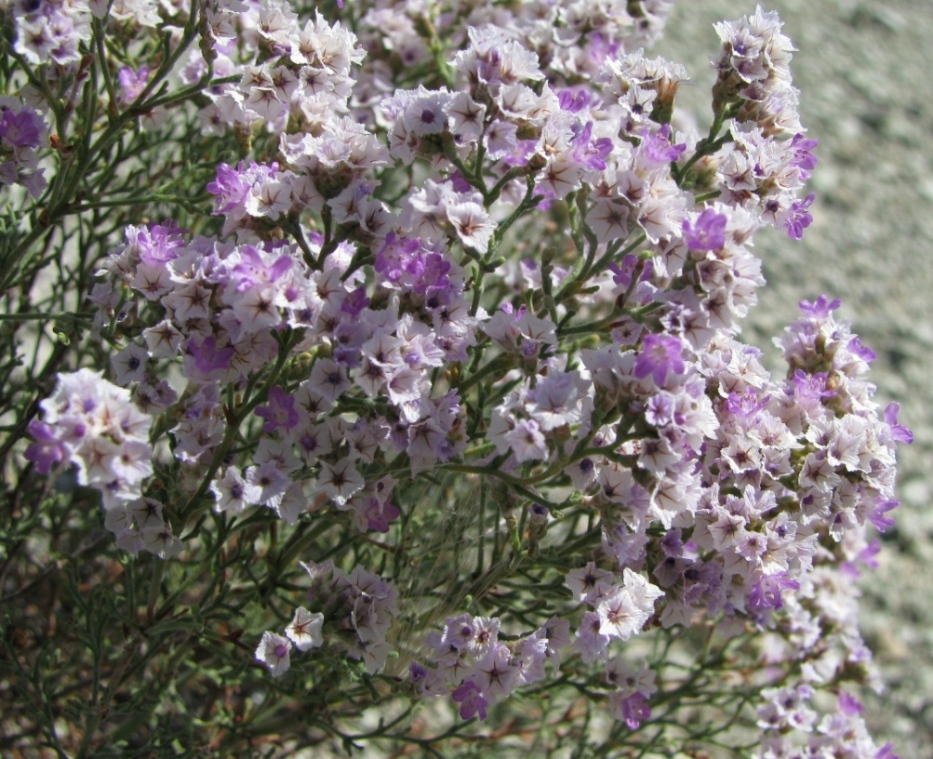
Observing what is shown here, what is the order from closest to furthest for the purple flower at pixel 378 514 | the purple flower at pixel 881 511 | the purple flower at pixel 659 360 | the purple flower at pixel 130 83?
the purple flower at pixel 659 360 < the purple flower at pixel 378 514 < the purple flower at pixel 881 511 < the purple flower at pixel 130 83

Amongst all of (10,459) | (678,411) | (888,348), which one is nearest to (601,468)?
(678,411)

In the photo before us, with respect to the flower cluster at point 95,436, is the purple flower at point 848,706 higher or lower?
lower

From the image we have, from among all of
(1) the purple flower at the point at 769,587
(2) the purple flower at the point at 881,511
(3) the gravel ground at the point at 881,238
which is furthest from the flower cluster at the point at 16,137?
(3) the gravel ground at the point at 881,238

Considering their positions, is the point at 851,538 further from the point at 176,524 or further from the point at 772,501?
the point at 176,524

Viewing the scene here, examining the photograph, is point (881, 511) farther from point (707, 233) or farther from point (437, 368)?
point (437, 368)

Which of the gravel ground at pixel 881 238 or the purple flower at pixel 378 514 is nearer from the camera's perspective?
the purple flower at pixel 378 514

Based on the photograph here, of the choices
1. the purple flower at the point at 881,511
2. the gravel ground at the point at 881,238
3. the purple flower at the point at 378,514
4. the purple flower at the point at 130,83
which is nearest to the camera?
the purple flower at the point at 378,514

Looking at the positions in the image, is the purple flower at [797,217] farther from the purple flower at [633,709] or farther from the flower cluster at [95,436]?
the flower cluster at [95,436]

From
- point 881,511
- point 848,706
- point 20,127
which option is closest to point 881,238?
point 848,706
